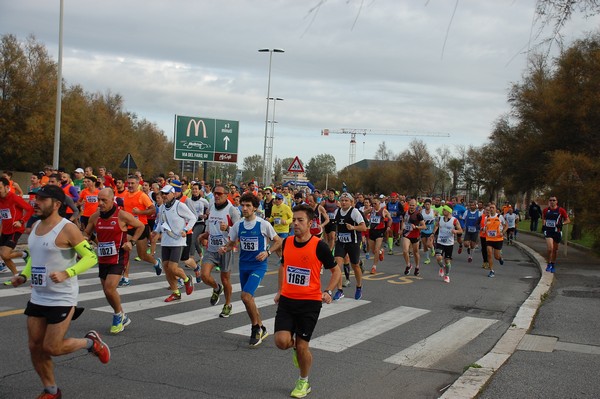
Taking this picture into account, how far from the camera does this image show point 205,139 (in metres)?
37.7

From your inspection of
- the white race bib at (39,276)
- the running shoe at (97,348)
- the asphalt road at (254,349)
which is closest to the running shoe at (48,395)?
the asphalt road at (254,349)

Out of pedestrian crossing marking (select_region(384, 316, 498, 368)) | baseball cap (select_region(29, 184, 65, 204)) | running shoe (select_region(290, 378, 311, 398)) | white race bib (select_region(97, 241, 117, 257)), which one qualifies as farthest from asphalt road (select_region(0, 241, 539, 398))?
baseball cap (select_region(29, 184, 65, 204))

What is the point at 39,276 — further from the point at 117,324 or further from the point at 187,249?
the point at 187,249

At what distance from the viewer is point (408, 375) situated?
6.96 m

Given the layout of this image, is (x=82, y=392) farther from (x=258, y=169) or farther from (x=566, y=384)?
(x=258, y=169)

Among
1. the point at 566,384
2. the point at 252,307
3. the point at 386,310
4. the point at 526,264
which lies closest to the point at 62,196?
the point at 252,307

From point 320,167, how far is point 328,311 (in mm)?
114224

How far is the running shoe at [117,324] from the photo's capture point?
814 centimetres

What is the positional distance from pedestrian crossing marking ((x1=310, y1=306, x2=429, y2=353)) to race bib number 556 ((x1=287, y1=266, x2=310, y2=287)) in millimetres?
1967

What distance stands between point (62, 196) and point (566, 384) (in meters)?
5.22

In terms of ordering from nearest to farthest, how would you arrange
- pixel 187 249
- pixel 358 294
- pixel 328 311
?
1. pixel 328 311
2. pixel 358 294
3. pixel 187 249

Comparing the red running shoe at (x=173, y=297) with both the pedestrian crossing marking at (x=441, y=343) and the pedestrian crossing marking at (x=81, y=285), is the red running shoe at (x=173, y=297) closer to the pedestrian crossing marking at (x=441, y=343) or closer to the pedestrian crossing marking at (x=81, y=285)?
the pedestrian crossing marking at (x=81, y=285)

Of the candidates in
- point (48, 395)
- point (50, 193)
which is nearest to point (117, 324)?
point (48, 395)

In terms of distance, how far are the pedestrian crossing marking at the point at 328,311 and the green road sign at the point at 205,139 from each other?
26392 millimetres
